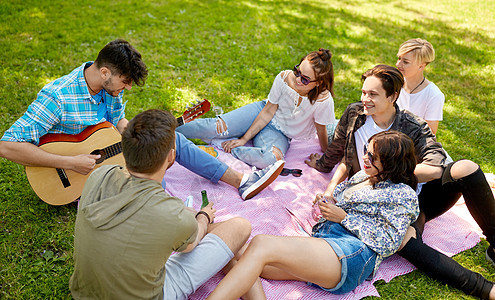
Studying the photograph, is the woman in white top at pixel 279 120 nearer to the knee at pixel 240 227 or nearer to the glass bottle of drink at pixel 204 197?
the glass bottle of drink at pixel 204 197

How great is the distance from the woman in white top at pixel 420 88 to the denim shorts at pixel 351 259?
1893mm

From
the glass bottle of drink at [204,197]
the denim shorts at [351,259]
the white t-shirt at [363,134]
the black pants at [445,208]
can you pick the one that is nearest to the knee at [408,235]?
the black pants at [445,208]

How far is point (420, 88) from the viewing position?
4.20m

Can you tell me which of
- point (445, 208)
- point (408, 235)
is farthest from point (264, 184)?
point (445, 208)

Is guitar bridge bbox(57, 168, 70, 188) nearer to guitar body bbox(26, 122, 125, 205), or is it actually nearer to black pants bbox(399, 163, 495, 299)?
guitar body bbox(26, 122, 125, 205)

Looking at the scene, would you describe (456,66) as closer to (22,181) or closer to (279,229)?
(279,229)

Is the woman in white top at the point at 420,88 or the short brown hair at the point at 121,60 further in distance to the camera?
the woman in white top at the point at 420,88

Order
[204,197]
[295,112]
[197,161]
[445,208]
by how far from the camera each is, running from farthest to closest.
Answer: [295,112]
[197,161]
[204,197]
[445,208]

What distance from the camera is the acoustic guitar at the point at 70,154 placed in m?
3.31

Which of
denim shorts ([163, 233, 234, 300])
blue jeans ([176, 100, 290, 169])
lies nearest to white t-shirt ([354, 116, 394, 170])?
blue jeans ([176, 100, 290, 169])

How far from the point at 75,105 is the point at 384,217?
267cm

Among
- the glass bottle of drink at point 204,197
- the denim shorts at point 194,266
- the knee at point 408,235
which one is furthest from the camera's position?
the glass bottle of drink at point 204,197

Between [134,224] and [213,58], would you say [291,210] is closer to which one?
[134,224]

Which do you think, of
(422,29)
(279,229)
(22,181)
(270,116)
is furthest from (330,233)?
(422,29)
